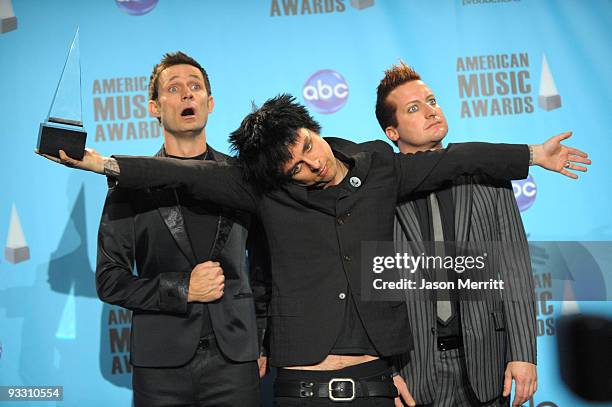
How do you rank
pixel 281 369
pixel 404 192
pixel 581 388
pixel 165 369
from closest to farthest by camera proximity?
pixel 281 369 < pixel 404 192 < pixel 165 369 < pixel 581 388

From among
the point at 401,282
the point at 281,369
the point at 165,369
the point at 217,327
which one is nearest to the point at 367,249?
the point at 401,282

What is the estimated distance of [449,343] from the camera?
2562 mm

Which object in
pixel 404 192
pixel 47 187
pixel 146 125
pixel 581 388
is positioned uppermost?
pixel 146 125

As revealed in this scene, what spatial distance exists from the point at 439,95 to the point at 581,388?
1630 mm

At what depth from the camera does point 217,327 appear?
2734 millimetres

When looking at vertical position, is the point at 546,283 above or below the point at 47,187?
below

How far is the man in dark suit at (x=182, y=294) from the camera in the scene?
2703 mm

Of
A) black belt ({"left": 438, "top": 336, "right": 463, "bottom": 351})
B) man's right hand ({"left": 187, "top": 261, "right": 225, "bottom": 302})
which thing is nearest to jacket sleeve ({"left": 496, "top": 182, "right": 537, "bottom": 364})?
black belt ({"left": 438, "top": 336, "right": 463, "bottom": 351})

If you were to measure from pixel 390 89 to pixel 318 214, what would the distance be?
926 millimetres

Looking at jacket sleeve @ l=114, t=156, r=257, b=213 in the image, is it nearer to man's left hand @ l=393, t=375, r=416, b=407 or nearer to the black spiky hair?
the black spiky hair

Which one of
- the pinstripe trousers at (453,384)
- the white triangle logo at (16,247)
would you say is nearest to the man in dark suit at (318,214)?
the pinstripe trousers at (453,384)

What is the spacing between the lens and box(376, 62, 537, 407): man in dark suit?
8.15 ft

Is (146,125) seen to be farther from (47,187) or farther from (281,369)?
(281,369)

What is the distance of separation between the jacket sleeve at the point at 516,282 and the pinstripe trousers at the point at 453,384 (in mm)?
176
